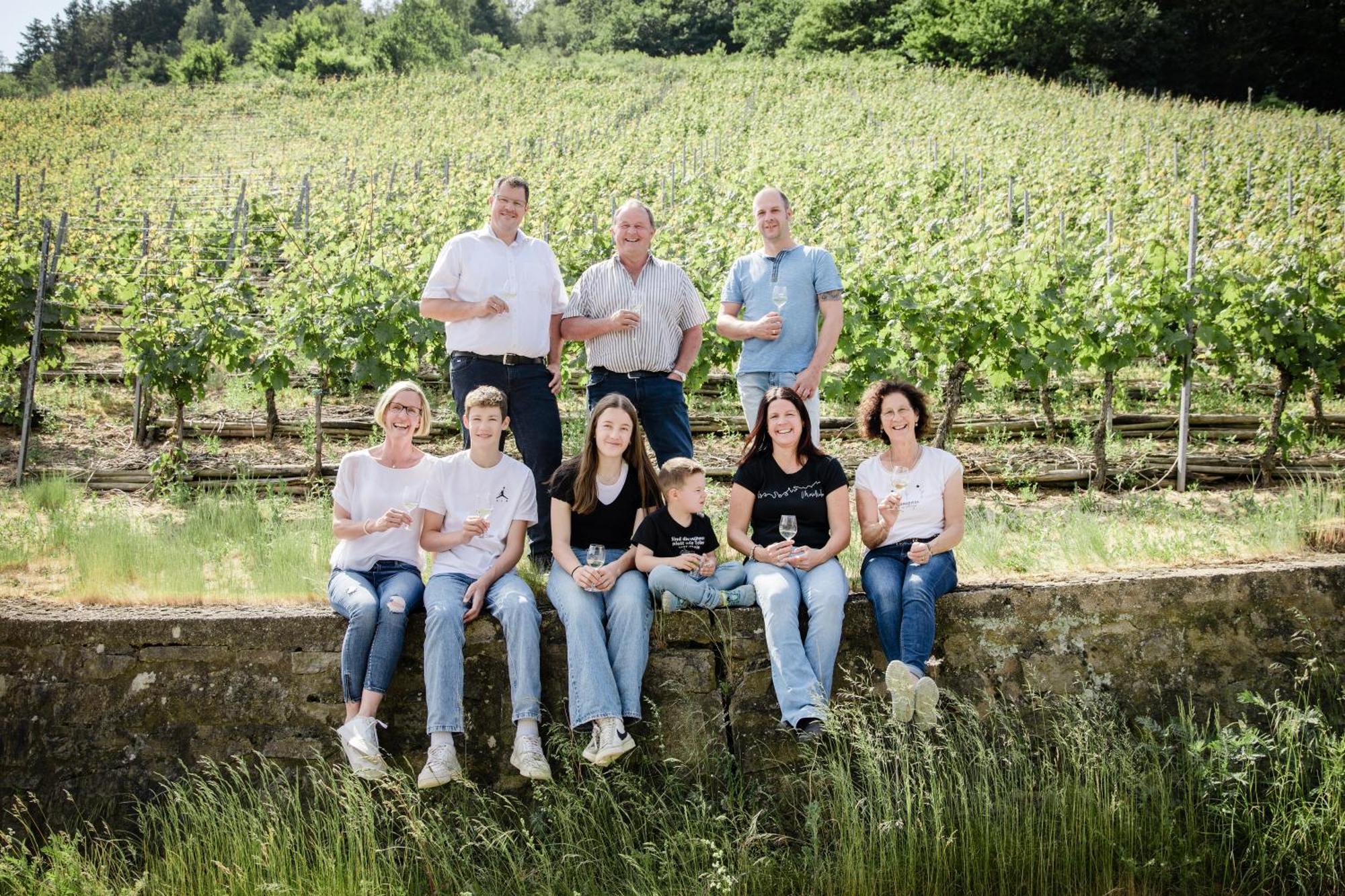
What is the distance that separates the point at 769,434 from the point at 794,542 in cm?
42

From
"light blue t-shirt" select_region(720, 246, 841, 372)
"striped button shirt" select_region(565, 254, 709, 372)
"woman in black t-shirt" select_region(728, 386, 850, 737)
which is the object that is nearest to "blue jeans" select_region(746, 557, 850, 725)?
"woman in black t-shirt" select_region(728, 386, 850, 737)

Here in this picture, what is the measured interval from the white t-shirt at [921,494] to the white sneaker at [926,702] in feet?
2.00

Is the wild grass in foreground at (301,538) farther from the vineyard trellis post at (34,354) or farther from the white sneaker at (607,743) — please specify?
the white sneaker at (607,743)

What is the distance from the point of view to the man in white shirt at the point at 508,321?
4605 mm

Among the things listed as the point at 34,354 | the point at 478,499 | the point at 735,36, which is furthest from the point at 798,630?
the point at 735,36

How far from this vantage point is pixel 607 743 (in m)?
3.64

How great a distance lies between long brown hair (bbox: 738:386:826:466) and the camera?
4145 millimetres

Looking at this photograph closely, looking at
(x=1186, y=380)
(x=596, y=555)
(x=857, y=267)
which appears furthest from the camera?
(x=857, y=267)

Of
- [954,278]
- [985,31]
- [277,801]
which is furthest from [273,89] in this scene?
[277,801]

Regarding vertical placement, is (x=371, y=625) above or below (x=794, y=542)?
below

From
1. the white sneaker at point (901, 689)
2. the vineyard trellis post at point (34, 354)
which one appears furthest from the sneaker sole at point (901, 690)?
the vineyard trellis post at point (34, 354)

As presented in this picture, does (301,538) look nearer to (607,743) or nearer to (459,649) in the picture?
(459,649)

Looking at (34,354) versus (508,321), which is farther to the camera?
(34,354)

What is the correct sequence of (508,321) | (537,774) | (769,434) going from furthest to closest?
(508,321) → (769,434) → (537,774)
